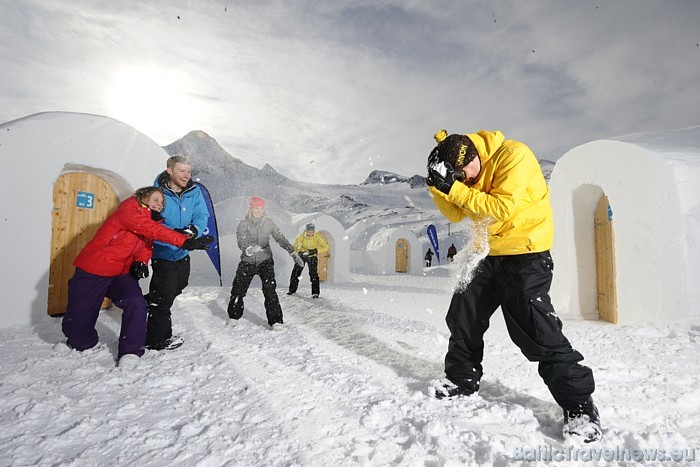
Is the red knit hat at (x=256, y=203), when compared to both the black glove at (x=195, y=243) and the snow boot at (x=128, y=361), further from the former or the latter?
the snow boot at (x=128, y=361)

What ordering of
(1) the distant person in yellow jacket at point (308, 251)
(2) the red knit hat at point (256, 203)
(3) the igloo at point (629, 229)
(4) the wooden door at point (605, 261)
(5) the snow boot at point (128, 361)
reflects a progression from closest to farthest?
(5) the snow boot at point (128, 361) → (3) the igloo at point (629, 229) → (2) the red knit hat at point (256, 203) → (4) the wooden door at point (605, 261) → (1) the distant person in yellow jacket at point (308, 251)

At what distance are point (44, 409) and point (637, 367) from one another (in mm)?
4138

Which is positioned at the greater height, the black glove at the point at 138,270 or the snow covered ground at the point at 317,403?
the black glove at the point at 138,270

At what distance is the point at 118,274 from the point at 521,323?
10.2 ft

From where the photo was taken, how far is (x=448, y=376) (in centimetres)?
233

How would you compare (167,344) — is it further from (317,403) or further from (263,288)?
(317,403)

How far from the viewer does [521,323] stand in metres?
2.00

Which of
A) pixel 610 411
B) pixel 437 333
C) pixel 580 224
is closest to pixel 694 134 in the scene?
pixel 580 224

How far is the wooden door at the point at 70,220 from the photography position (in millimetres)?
4406

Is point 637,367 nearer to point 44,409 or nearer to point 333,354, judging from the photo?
point 333,354

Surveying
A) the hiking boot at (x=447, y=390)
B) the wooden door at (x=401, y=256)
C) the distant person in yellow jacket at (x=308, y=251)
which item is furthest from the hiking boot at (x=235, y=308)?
the wooden door at (x=401, y=256)

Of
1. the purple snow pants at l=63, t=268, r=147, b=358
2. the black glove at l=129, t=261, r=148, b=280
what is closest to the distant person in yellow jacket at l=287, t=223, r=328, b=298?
the black glove at l=129, t=261, r=148, b=280

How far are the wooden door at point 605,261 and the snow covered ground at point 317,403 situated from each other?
121 centimetres

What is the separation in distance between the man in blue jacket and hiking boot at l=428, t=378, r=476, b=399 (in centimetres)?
236
